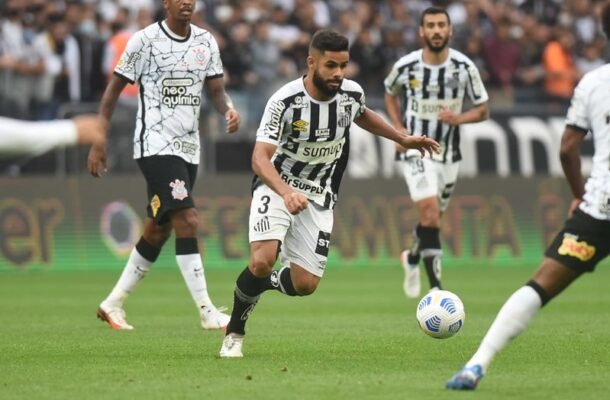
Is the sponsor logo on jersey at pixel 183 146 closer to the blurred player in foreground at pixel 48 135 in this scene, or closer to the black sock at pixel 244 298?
the black sock at pixel 244 298

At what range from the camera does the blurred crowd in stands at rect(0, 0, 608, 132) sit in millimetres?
20703

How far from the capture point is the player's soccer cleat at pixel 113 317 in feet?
39.1

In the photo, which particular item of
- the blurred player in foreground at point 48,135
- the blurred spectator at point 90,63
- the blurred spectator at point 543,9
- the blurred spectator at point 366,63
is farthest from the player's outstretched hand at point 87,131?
the blurred spectator at point 543,9

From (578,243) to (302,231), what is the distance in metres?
2.84

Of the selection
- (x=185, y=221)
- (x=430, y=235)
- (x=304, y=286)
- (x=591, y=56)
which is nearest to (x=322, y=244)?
(x=304, y=286)

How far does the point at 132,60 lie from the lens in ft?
38.7

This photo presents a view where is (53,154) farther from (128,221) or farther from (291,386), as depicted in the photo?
(291,386)

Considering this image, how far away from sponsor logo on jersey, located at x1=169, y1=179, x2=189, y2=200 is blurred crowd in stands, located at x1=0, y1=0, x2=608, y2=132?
914 centimetres

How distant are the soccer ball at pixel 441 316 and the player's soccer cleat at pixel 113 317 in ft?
10.1

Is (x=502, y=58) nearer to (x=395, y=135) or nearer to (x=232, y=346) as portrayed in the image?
(x=395, y=135)

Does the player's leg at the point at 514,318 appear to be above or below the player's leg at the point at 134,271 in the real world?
above

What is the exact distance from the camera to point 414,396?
7.61m

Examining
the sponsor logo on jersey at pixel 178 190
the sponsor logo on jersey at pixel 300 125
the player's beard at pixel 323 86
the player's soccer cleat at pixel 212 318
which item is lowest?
the player's soccer cleat at pixel 212 318

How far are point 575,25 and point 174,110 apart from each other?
1659cm
